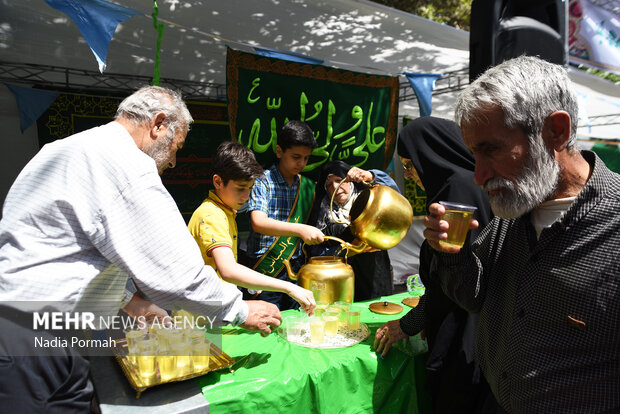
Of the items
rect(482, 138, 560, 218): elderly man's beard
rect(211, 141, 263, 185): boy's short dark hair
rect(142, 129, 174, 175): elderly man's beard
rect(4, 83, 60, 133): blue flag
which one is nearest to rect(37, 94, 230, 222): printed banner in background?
rect(4, 83, 60, 133): blue flag

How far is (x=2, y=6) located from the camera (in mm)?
2971

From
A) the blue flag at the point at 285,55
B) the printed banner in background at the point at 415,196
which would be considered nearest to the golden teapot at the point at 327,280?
the blue flag at the point at 285,55

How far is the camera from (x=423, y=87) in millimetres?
4367

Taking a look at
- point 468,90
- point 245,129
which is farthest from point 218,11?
point 468,90

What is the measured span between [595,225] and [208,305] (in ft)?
3.69

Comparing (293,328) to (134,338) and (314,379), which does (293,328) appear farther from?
(134,338)

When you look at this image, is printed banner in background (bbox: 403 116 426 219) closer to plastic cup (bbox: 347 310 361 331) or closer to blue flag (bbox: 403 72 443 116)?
blue flag (bbox: 403 72 443 116)

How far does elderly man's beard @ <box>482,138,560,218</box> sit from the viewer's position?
3.20 feet

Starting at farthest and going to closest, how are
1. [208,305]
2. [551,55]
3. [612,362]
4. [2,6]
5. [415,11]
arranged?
[415,11], [2,6], [551,55], [208,305], [612,362]

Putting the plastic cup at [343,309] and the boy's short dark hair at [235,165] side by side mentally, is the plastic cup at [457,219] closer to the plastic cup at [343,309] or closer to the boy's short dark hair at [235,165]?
the plastic cup at [343,309]

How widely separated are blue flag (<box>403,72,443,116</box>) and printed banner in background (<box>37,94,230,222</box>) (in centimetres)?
231

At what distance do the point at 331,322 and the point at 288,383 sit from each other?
0.37 m

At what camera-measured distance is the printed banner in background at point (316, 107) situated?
3248 mm

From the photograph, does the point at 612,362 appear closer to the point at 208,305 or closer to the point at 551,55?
the point at 208,305
